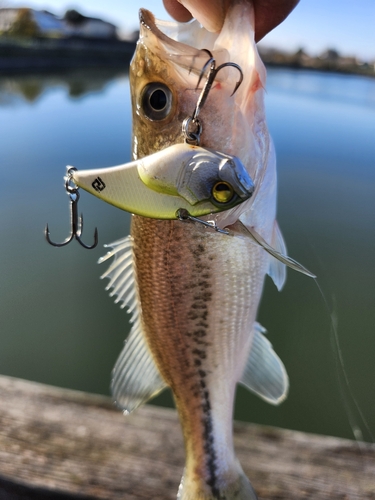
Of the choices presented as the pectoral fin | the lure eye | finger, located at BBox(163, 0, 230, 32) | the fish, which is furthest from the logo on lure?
the pectoral fin

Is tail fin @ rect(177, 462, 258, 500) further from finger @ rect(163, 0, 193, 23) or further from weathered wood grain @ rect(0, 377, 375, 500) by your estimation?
finger @ rect(163, 0, 193, 23)

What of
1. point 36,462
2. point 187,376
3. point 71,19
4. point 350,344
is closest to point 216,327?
point 187,376

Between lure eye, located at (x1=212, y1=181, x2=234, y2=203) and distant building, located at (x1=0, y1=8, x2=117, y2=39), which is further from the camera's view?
distant building, located at (x1=0, y1=8, x2=117, y2=39)

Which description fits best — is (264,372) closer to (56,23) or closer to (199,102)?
(199,102)

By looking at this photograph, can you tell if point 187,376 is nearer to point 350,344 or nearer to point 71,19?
point 350,344

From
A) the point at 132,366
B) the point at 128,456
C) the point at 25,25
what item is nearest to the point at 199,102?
the point at 132,366

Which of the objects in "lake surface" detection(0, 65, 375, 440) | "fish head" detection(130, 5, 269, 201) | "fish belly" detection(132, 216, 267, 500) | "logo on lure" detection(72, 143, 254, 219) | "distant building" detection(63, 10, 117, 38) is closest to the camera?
"logo on lure" detection(72, 143, 254, 219)
